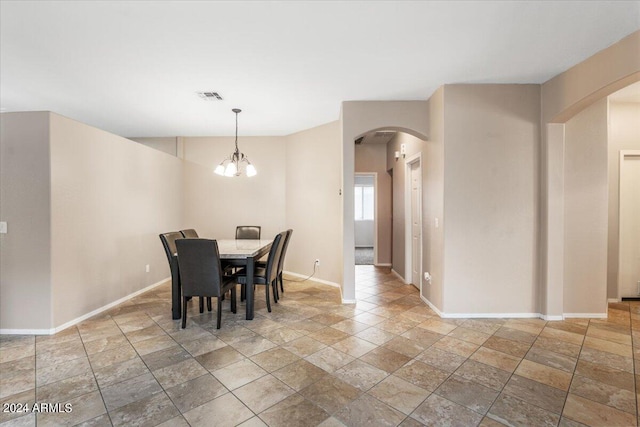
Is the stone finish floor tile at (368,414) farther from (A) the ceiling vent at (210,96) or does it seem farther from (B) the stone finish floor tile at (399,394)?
(A) the ceiling vent at (210,96)

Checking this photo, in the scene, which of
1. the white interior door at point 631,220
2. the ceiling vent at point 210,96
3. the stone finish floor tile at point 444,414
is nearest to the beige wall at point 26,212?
the ceiling vent at point 210,96

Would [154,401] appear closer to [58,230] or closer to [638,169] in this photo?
[58,230]

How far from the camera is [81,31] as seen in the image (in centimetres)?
228

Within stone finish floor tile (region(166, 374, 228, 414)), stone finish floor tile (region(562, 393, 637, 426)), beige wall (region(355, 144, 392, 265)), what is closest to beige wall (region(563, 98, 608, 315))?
stone finish floor tile (region(562, 393, 637, 426))

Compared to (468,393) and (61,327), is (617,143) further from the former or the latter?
(61,327)

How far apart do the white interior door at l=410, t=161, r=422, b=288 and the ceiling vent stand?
2.94m

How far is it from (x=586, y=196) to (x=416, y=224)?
200 cm

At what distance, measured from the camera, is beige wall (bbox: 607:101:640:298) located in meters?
3.84

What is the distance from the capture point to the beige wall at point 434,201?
3.35 m

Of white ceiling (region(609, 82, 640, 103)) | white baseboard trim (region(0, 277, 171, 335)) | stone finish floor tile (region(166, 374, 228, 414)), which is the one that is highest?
white ceiling (region(609, 82, 640, 103))

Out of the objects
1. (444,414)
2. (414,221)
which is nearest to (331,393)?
(444,414)

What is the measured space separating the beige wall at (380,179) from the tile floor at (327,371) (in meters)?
3.02

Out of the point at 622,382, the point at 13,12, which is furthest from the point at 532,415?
the point at 13,12

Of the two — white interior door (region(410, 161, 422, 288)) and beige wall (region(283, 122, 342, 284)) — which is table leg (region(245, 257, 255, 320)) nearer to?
beige wall (region(283, 122, 342, 284))
